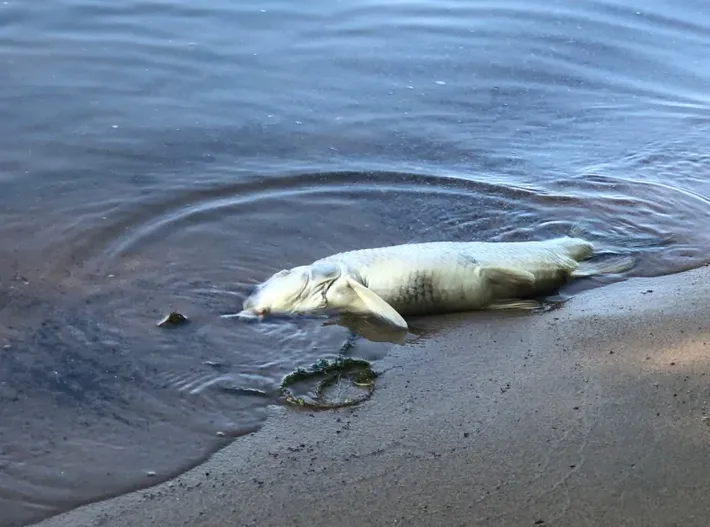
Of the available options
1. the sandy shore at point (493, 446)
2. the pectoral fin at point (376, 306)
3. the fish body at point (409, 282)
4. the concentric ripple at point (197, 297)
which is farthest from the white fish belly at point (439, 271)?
the concentric ripple at point (197, 297)

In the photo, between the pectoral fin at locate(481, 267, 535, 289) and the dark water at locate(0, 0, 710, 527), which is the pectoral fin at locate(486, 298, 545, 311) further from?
the dark water at locate(0, 0, 710, 527)

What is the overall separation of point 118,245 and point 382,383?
256 centimetres

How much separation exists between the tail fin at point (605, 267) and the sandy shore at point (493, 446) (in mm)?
796

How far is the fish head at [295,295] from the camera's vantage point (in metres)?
6.29

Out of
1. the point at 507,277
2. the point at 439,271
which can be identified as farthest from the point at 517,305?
the point at 439,271

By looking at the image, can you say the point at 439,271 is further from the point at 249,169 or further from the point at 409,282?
the point at 249,169

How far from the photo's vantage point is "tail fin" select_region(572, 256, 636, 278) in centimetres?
683

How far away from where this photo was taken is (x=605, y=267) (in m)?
6.93

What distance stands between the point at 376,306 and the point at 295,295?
22.1 inches

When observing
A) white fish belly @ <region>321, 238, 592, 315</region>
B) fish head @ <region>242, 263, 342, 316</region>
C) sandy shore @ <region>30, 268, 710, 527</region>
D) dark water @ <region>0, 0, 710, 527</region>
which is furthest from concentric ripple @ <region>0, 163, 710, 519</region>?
white fish belly @ <region>321, 238, 592, 315</region>

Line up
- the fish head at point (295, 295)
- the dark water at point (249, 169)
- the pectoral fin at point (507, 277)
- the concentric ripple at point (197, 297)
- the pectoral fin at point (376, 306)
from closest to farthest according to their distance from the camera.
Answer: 1. the concentric ripple at point (197, 297)
2. the dark water at point (249, 169)
3. the pectoral fin at point (376, 306)
4. the fish head at point (295, 295)
5. the pectoral fin at point (507, 277)

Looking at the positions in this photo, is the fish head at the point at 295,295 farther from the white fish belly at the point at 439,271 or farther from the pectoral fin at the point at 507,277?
the pectoral fin at the point at 507,277

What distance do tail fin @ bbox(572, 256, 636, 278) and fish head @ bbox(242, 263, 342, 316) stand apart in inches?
66.4

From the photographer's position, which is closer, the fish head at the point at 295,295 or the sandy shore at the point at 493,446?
the sandy shore at the point at 493,446
